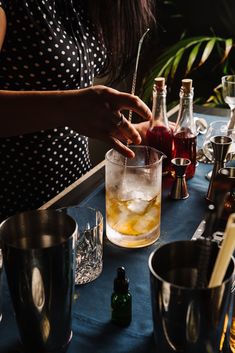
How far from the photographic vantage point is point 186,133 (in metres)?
1.29

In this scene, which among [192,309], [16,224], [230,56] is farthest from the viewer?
[230,56]

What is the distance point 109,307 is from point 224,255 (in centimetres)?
30

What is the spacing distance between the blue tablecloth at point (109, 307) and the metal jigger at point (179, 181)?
0.06 metres

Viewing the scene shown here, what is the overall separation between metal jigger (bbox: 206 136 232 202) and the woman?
0.17 metres

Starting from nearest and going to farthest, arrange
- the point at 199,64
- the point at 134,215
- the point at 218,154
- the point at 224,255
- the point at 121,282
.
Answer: the point at 224,255 → the point at 121,282 → the point at 134,215 → the point at 218,154 → the point at 199,64

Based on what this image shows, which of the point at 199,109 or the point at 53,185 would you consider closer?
the point at 53,185

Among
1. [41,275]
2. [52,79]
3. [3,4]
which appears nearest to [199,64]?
[52,79]

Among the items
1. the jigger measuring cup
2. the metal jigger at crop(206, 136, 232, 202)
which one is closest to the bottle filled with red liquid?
the metal jigger at crop(206, 136, 232, 202)

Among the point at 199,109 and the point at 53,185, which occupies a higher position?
the point at 199,109

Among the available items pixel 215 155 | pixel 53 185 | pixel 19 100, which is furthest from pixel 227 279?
pixel 53 185

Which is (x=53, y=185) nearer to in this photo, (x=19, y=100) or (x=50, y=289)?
(x=19, y=100)

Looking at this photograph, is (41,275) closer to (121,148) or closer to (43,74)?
(121,148)

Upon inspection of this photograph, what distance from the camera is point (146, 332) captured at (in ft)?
2.62

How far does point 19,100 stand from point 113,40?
0.50 meters
